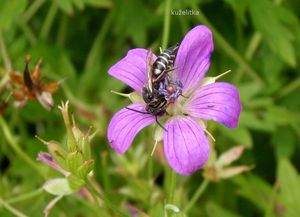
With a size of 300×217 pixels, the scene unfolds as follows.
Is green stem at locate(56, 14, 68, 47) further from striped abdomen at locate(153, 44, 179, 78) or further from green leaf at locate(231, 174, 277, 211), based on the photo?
striped abdomen at locate(153, 44, 179, 78)

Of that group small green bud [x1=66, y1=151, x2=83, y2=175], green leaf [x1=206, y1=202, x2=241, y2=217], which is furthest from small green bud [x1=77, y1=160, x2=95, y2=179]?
green leaf [x1=206, y1=202, x2=241, y2=217]

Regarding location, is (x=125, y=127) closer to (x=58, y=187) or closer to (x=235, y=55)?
(x=58, y=187)

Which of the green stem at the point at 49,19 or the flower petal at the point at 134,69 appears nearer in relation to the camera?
the flower petal at the point at 134,69

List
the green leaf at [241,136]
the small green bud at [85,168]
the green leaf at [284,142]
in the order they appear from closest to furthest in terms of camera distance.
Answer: the small green bud at [85,168], the green leaf at [241,136], the green leaf at [284,142]

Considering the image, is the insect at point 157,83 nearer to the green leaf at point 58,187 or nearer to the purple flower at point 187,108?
the purple flower at point 187,108

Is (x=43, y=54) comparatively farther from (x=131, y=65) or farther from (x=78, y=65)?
(x=131, y=65)

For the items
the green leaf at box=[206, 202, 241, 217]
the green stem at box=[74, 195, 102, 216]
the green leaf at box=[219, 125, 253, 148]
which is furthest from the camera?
the green leaf at box=[219, 125, 253, 148]

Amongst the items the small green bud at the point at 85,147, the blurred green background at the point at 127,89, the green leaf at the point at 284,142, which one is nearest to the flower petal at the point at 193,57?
the small green bud at the point at 85,147
